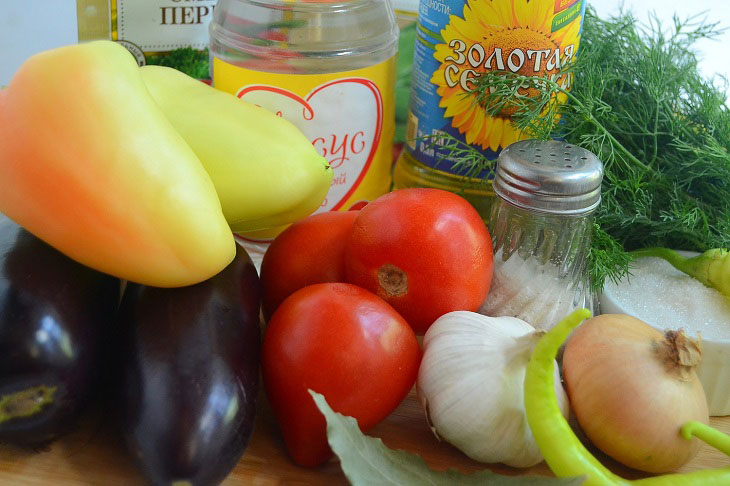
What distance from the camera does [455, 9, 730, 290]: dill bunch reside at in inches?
31.7

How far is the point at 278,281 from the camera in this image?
2.45ft

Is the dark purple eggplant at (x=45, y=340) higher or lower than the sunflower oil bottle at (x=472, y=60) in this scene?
lower

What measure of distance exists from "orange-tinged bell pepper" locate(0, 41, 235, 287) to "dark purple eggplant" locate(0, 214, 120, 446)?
0.02 m

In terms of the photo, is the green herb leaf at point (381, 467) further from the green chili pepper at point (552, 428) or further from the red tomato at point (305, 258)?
the red tomato at point (305, 258)

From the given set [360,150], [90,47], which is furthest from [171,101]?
[360,150]

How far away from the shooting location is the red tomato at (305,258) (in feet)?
2.42

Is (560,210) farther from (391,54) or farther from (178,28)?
(178,28)

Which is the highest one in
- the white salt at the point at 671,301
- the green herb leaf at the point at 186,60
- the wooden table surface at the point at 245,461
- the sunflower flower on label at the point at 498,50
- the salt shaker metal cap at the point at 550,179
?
the sunflower flower on label at the point at 498,50

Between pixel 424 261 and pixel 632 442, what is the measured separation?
0.71 feet

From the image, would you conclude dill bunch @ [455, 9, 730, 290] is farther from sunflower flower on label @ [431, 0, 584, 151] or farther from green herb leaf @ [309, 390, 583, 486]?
green herb leaf @ [309, 390, 583, 486]

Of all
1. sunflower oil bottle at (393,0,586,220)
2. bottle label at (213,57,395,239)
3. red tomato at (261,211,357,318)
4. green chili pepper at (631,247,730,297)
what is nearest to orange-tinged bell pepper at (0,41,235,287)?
red tomato at (261,211,357,318)

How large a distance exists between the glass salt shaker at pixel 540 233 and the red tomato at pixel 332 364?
0.17m

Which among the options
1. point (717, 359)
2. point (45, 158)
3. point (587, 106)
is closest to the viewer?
point (45, 158)

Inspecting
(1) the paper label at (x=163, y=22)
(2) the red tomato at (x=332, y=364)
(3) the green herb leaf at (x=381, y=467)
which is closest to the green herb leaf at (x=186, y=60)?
(1) the paper label at (x=163, y=22)
